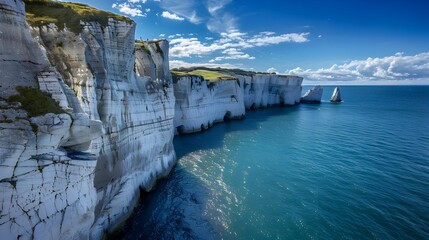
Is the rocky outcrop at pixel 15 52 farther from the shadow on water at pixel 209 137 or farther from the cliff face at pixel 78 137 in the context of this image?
the shadow on water at pixel 209 137

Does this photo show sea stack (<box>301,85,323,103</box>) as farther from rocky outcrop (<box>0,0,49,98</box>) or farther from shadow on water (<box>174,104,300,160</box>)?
rocky outcrop (<box>0,0,49,98</box>)

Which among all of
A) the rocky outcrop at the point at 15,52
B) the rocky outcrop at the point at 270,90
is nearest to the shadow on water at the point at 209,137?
the rocky outcrop at the point at 15,52

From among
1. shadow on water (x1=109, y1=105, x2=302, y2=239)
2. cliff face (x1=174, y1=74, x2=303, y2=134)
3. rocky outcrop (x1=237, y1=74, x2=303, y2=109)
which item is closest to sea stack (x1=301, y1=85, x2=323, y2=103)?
rocky outcrop (x1=237, y1=74, x2=303, y2=109)

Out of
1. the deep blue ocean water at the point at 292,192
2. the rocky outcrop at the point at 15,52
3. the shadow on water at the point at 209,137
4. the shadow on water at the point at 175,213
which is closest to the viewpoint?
the rocky outcrop at the point at 15,52

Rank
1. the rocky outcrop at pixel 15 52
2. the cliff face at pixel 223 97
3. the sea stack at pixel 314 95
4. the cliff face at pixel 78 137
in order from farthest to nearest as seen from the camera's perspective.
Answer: the sea stack at pixel 314 95 → the cliff face at pixel 223 97 → the rocky outcrop at pixel 15 52 → the cliff face at pixel 78 137

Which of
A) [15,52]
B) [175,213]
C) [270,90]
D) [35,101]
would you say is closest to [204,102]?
[175,213]

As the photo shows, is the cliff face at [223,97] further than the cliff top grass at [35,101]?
Yes

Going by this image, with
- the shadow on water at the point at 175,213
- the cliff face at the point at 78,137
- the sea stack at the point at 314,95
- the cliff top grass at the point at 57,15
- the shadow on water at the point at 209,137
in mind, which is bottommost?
the shadow on water at the point at 209,137
